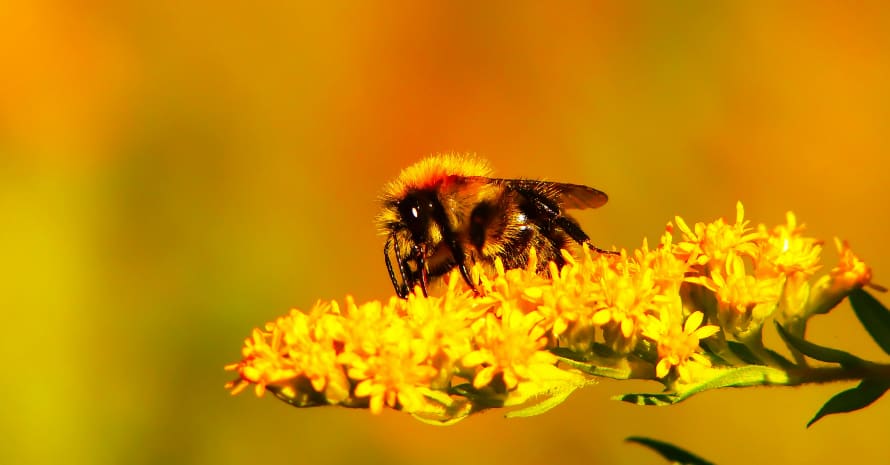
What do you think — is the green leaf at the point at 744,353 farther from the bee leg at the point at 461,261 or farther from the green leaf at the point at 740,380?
the bee leg at the point at 461,261

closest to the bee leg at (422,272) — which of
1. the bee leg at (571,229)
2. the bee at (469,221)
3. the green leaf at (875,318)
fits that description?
the bee at (469,221)

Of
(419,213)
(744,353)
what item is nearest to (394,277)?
(419,213)

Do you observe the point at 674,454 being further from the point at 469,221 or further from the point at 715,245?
the point at 469,221

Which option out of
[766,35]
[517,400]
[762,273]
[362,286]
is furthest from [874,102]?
[517,400]

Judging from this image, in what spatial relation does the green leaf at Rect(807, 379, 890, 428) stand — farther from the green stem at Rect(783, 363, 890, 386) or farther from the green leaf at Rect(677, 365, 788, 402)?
the green leaf at Rect(677, 365, 788, 402)

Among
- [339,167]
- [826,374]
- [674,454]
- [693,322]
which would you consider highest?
[339,167]

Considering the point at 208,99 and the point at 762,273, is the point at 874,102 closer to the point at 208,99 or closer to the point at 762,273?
the point at 208,99
